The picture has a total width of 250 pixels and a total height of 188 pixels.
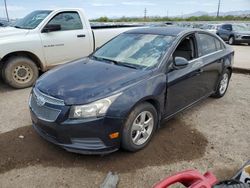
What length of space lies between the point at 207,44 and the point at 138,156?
262cm

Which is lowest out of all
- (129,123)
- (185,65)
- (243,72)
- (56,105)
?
(243,72)

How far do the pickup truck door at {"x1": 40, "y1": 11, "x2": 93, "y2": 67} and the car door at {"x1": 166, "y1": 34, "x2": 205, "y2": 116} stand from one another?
3437 millimetres

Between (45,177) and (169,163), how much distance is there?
151cm

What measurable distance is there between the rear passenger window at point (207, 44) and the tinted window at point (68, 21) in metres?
3.54

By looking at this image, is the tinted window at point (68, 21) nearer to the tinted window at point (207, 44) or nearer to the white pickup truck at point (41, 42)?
the white pickup truck at point (41, 42)

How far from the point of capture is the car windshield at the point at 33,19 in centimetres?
631

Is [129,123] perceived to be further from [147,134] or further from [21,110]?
[21,110]

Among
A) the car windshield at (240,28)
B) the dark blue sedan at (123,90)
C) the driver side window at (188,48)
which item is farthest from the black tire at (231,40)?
the driver side window at (188,48)

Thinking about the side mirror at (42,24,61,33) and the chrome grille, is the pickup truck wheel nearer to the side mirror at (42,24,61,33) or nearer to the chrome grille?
the side mirror at (42,24,61,33)

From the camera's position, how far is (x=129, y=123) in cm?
304

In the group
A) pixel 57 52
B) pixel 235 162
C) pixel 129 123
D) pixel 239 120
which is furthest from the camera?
pixel 57 52

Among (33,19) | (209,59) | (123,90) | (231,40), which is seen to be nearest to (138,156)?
(123,90)

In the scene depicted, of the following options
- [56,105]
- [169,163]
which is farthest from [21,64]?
[169,163]

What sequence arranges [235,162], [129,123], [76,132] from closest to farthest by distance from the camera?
1. [76,132]
2. [129,123]
3. [235,162]
